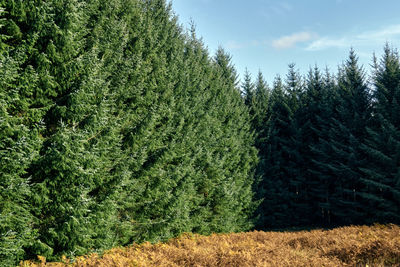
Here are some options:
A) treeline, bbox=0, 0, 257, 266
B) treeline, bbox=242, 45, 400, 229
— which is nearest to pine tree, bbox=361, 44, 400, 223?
treeline, bbox=242, 45, 400, 229

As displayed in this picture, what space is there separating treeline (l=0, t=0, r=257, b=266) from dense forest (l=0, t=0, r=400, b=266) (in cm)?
4

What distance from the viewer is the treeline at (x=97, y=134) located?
662cm

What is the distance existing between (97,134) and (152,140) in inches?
97.3

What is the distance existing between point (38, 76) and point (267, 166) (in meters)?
18.1

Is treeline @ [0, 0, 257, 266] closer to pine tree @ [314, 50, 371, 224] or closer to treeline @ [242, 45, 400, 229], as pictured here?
treeline @ [242, 45, 400, 229]

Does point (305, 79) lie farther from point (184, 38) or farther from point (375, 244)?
point (375, 244)

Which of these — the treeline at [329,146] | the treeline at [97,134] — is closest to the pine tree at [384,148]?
the treeline at [329,146]

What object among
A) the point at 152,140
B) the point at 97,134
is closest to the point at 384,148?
the point at 152,140

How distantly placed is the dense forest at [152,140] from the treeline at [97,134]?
0.04 meters

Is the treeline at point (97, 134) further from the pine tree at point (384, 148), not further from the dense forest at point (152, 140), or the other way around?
the pine tree at point (384, 148)

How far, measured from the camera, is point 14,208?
20.5ft

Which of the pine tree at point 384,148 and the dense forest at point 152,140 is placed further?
the pine tree at point 384,148

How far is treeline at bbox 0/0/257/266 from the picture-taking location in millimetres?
6621

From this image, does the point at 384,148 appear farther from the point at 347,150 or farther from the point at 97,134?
the point at 97,134
